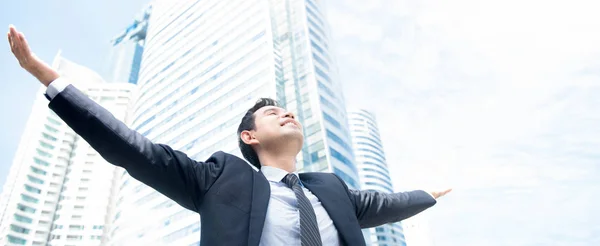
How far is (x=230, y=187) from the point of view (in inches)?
67.6

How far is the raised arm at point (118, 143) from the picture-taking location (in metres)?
1.50

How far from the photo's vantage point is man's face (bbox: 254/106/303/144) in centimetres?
221

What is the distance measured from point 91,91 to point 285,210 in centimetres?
8969

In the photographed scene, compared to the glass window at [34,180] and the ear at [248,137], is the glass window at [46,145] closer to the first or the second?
the glass window at [34,180]

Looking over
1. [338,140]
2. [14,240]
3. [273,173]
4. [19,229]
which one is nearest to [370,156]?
[338,140]

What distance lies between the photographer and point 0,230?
67375 mm

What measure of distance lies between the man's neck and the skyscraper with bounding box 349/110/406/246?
79.9 meters

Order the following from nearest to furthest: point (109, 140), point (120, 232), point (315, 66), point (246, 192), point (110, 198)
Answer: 1. point (109, 140)
2. point (246, 192)
3. point (315, 66)
4. point (120, 232)
5. point (110, 198)

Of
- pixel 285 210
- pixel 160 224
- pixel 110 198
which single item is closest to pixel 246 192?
pixel 285 210

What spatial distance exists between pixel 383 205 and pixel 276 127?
736 mm

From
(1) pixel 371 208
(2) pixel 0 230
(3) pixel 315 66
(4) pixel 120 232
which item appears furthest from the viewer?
(2) pixel 0 230

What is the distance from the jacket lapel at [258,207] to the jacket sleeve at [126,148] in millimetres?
246

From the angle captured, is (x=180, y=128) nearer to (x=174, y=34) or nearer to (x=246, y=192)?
(x=174, y=34)

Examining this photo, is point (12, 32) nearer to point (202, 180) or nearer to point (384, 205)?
point (202, 180)
